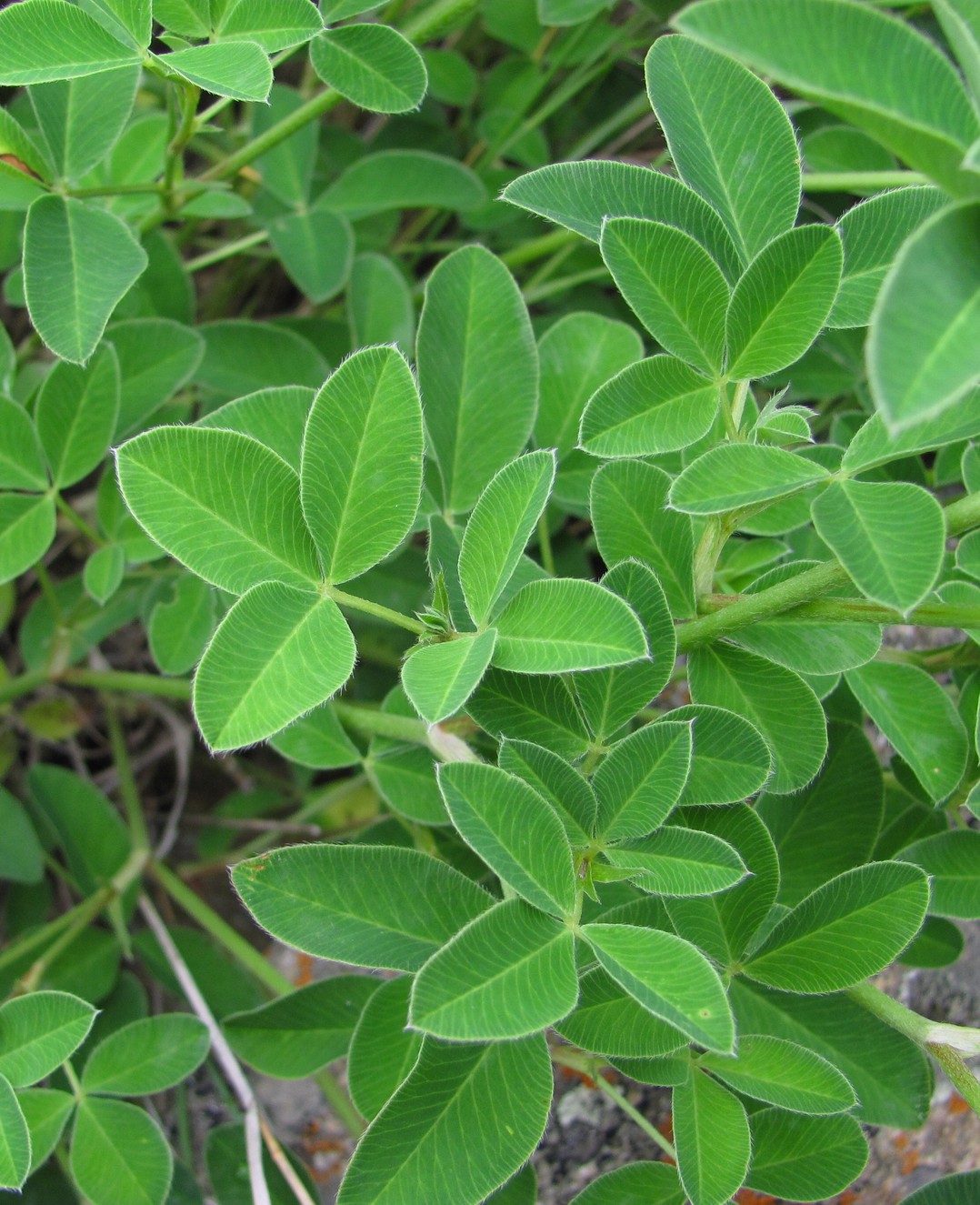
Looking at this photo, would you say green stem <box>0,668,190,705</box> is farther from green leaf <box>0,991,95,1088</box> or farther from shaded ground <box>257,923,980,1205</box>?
shaded ground <box>257,923,980,1205</box>

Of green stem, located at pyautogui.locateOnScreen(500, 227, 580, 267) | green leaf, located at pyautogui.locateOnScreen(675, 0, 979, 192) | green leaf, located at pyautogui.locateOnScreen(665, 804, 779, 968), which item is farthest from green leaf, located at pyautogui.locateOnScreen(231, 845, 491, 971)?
green stem, located at pyautogui.locateOnScreen(500, 227, 580, 267)

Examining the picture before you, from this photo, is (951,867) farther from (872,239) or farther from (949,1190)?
(872,239)

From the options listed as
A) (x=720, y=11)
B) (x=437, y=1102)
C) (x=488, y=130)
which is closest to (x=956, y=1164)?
(x=437, y=1102)

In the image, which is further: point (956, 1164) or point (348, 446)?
point (956, 1164)

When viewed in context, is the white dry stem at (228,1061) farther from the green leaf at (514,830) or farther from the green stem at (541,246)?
the green stem at (541,246)

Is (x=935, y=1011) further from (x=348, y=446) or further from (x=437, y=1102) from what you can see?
(x=348, y=446)

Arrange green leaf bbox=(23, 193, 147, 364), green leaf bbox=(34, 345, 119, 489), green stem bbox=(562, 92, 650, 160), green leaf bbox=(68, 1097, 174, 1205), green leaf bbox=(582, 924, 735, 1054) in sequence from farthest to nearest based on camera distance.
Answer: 1. green stem bbox=(562, 92, 650, 160)
2. green leaf bbox=(34, 345, 119, 489)
3. green leaf bbox=(68, 1097, 174, 1205)
4. green leaf bbox=(23, 193, 147, 364)
5. green leaf bbox=(582, 924, 735, 1054)
